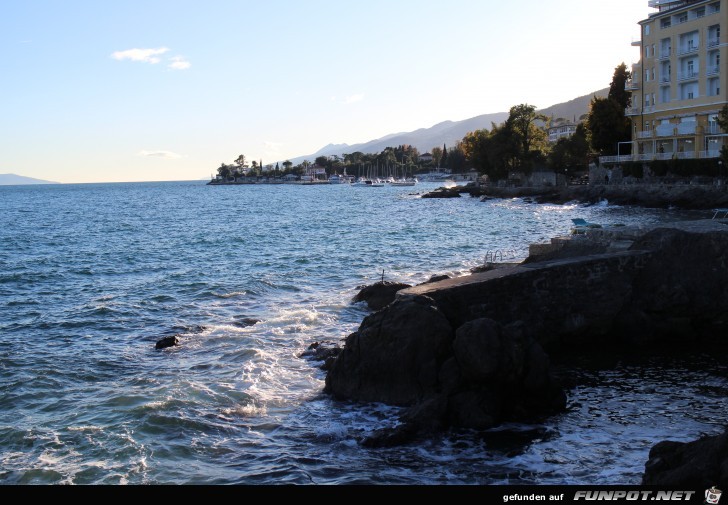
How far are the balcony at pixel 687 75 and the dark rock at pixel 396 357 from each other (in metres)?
63.2

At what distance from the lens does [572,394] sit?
14.2 metres

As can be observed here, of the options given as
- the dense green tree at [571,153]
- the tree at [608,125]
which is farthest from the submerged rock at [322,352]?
the dense green tree at [571,153]

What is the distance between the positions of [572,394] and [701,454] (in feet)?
19.5

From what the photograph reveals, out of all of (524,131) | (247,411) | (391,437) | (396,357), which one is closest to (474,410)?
(391,437)

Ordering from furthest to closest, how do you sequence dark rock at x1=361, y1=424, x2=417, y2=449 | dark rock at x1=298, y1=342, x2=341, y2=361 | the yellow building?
the yellow building
dark rock at x1=298, y1=342, x2=341, y2=361
dark rock at x1=361, y1=424, x2=417, y2=449

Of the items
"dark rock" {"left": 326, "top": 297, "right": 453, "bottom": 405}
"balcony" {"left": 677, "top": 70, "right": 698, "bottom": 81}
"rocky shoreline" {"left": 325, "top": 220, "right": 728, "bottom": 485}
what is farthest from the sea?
"balcony" {"left": 677, "top": 70, "right": 698, "bottom": 81}

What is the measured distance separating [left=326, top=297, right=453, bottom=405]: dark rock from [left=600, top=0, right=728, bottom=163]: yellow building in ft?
186

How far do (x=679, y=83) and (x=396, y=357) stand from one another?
216ft

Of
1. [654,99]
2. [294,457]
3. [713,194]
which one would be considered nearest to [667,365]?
[294,457]

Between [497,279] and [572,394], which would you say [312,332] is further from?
[572,394]

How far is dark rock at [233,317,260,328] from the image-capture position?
2173 cm

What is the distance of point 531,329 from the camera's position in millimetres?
17250
